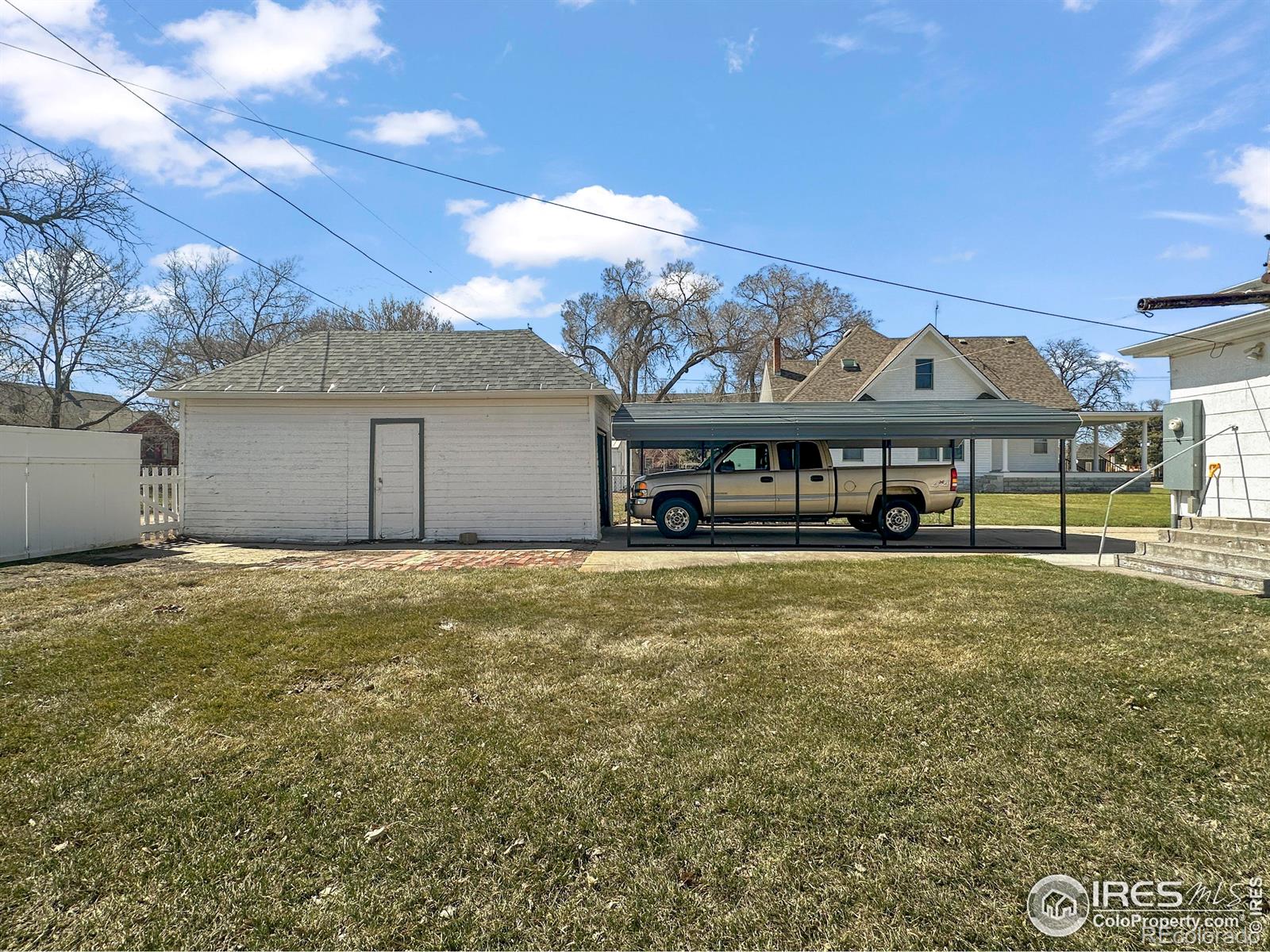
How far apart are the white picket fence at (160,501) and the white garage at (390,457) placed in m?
0.27

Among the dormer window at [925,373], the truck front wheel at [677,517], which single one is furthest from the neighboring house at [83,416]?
the dormer window at [925,373]

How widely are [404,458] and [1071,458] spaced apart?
86.7 feet

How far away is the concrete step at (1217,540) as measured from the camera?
7953 millimetres

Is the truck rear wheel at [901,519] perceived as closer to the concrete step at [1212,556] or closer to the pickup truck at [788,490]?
the pickup truck at [788,490]

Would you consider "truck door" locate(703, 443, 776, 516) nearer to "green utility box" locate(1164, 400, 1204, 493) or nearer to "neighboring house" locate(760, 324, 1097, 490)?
"green utility box" locate(1164, 400, 1204, 493)

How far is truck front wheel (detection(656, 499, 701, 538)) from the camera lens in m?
12.6

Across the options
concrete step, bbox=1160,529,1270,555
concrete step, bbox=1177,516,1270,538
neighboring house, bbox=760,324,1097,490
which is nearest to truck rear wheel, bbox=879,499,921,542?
concrete step, bbox=1160,529,1270,555

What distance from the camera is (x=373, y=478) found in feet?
40.7

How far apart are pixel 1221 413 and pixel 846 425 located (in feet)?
16.0

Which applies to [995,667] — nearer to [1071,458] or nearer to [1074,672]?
[1074,672]

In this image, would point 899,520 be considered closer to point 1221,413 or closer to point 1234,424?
point 1221,413
